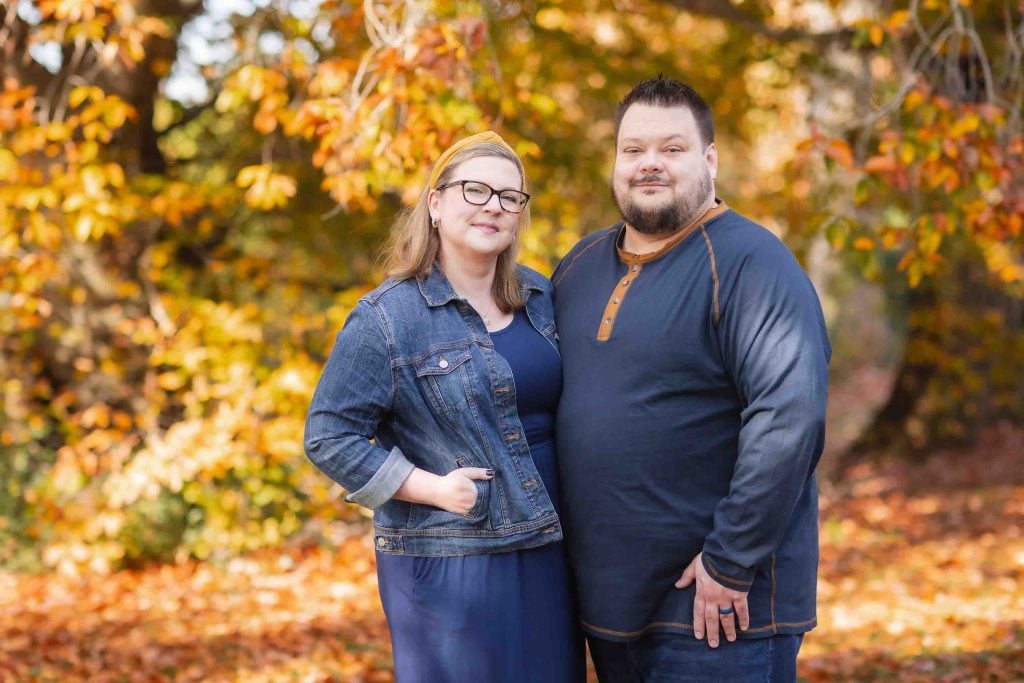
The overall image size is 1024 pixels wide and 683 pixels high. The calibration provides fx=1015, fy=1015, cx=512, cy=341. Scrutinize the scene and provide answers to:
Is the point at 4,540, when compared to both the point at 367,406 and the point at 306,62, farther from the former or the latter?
the point at 367,406

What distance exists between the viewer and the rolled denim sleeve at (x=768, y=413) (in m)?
2.42

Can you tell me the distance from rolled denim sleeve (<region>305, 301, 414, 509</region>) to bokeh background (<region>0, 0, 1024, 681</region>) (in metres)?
1.87

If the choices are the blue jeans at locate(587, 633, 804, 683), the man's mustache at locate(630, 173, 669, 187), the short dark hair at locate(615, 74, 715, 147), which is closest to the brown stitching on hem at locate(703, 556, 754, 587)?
the blue jeans at locate(587, 633, 804, 683)

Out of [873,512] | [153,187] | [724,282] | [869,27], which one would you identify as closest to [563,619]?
[724,282]

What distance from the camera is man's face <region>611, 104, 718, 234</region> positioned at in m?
2.73

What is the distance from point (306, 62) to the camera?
17.4 ft

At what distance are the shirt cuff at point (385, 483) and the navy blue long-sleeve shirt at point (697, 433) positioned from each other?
461 mm

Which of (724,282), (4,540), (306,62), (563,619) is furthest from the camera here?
(4,540)

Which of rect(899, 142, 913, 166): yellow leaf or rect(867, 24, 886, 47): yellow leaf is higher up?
rect(867, 24, 886, 47): yellow leaf

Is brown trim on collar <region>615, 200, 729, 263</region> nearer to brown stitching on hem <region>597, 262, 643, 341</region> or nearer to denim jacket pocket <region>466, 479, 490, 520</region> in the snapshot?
brown stitching on hem <region>597, 262, 643, 341</region>

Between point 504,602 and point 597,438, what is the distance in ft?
1.64

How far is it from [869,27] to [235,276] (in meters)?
4.23

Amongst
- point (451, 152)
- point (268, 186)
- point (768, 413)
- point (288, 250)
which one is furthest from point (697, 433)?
point (288, 250)

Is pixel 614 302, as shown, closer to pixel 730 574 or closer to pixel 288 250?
pixel 730 574
